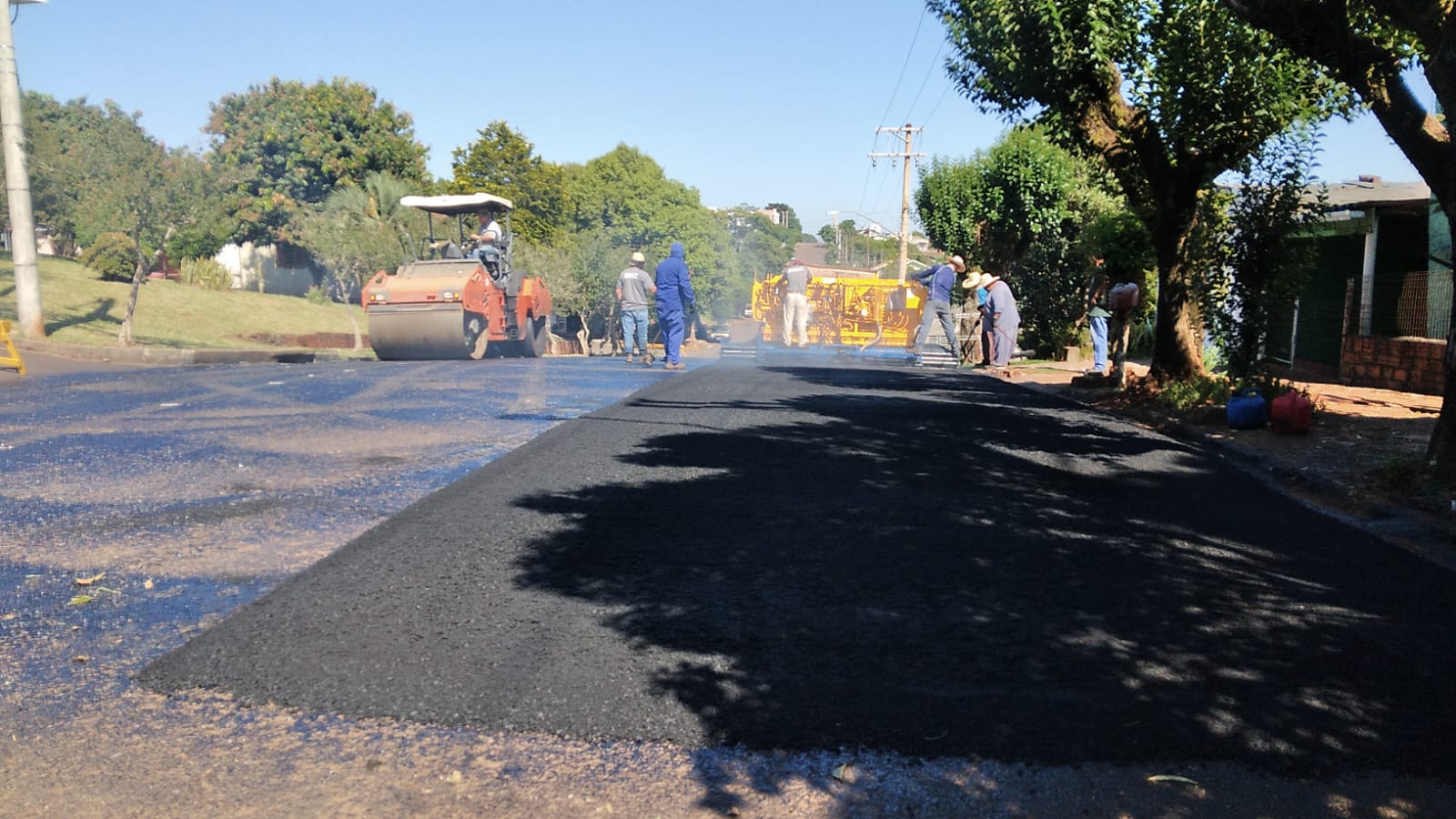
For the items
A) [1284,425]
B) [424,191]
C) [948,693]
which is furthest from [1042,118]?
[424,191]

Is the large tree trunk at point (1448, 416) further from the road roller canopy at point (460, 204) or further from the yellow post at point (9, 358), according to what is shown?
the yellow post at point (9, 358)

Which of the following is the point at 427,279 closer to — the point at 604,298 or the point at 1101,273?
the point at 1101,273

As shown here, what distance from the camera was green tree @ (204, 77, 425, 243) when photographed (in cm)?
5128

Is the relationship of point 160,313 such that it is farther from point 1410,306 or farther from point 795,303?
point 1410,306

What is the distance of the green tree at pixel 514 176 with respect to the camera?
1919 inches

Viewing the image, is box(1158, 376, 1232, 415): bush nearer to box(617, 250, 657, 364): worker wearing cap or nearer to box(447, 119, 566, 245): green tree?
box(617, 250, 657, 364): worker wearing cap

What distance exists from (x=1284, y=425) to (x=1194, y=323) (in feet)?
12.8

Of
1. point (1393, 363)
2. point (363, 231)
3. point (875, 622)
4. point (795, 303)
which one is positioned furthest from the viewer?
point (363, 231)

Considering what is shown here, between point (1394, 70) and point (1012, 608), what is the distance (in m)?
5.75

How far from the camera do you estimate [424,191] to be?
52656 mm

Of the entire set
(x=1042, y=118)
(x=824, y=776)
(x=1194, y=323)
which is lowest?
(x=824, y=776)

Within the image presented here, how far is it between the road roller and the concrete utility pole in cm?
538

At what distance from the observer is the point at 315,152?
51.2 m

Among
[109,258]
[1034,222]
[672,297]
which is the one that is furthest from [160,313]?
[1034,222]
